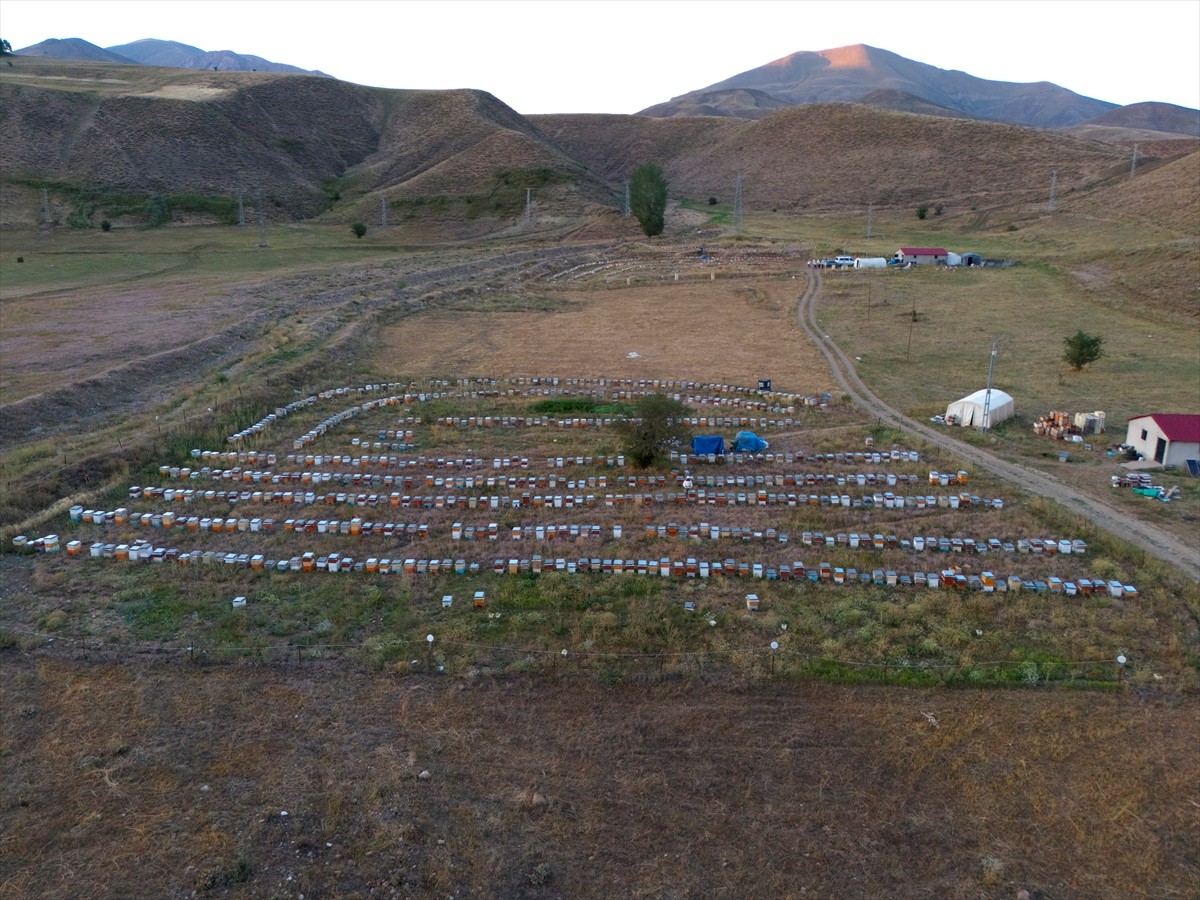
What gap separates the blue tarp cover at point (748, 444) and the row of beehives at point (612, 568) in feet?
22.9

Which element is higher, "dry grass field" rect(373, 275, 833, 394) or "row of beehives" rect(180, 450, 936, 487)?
"dry grass field" rect(373, 275, 833, 394)

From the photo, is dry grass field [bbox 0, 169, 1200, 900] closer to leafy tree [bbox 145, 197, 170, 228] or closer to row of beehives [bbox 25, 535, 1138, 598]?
row of beehives [bbox 25, 535, 1138, 598]

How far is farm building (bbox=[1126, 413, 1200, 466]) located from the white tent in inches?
157

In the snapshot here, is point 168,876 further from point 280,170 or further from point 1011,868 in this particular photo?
point 280,170

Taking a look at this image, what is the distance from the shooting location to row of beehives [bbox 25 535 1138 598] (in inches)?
627

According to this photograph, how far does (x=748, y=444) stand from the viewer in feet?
77.3

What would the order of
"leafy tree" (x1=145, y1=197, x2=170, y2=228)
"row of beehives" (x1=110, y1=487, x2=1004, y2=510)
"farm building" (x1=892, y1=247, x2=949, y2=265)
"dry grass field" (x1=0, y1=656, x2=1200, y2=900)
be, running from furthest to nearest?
"leafy tree" (x1=145, y1=197, x2=170, y2=228) → "farm building" (x1=892, y1=247, x2=949, y2=265) → "row of beehives" (x1=110, y1=487, x2=1004, y2=510) → "dry grass field" (x1=0, y1=656, x2=1200, y2=900)

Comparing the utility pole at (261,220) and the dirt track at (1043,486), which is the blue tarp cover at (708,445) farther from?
the utility pole at (261,220)

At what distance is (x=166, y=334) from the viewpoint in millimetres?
37156

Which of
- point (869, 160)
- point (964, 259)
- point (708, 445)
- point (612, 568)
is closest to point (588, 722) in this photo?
point (612, 568)

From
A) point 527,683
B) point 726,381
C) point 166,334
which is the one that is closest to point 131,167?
point 166,334

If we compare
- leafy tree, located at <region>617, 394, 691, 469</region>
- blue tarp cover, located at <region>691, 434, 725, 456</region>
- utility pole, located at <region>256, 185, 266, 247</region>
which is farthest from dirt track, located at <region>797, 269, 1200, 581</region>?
utility pole, located at <region>256, 185, 266, 247</region>

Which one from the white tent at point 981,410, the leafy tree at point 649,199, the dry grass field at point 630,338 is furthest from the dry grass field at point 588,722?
the leafy tree at point 649,199

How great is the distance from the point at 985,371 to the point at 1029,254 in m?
35.1
